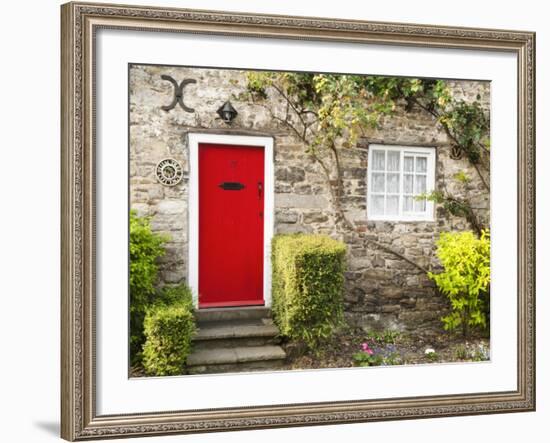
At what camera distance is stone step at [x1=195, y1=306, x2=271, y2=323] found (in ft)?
15.7

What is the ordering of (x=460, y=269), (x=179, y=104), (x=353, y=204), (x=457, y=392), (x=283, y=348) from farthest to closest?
1. (x=353, y=204)
2. (x=460, y=269)
3. (x=179, y=104)
4. (x=283, y=348)
5. (x=457, y=392)

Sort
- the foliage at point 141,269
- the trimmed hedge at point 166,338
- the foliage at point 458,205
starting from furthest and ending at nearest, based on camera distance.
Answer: the foliage at point 458,205, the foliage at point 141,269, the trimmed hedge at point 166,338

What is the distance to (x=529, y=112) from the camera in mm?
3207

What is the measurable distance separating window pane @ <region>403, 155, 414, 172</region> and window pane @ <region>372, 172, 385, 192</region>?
30 cm

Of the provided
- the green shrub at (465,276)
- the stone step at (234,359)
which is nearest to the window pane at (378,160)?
the green shrub at (465,276)

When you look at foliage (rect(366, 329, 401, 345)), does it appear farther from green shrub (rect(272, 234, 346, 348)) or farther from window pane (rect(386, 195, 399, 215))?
window pane (rect(386, 195, 399, 215))

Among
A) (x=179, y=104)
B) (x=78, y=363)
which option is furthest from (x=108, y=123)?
(x=179, y=104)

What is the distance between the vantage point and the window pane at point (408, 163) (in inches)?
223

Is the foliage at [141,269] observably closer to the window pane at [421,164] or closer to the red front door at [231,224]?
the red front door at [231,224]

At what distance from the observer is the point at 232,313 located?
16.1 ft

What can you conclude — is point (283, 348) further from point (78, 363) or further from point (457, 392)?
point (78, 363)

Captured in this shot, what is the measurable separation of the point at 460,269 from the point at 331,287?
1.59 m

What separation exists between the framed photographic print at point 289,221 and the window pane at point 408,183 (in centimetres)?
4

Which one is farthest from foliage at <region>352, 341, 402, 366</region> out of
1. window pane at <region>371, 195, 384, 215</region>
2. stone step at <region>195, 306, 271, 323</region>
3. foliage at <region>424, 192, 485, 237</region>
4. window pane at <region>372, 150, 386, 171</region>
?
window pane at <region>372, 150, 386, 171</region>
